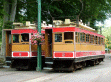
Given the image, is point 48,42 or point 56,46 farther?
point 48,42

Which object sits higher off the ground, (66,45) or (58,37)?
(58,37)

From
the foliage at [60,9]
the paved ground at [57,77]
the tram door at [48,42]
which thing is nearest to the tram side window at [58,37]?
the tram door at [48,42]

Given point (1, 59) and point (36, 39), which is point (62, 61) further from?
point (1, 59)

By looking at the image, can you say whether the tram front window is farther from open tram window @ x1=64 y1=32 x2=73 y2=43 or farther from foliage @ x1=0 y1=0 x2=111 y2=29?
foliage @ x1=0 y1=0 x2=111 y2=29

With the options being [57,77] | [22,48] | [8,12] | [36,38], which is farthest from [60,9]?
[57,77]

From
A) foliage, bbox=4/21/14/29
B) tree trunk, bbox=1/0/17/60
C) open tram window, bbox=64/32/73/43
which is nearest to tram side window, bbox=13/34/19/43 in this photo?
foliage, bbox=4/21/14/29

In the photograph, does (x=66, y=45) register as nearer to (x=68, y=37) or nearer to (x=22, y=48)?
(x=68, y=37)

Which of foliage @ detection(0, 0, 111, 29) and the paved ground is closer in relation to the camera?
the paved ground

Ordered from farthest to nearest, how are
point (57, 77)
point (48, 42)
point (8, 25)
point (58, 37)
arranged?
point (8, 25) → point (48, 42) → point (58, 37) → point (57, 77)

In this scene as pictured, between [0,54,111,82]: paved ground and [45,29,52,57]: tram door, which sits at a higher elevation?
[45,29,52,57]: tram door

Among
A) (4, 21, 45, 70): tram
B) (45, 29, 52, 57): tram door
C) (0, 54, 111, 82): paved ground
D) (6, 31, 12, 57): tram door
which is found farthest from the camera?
(6, 31, 12, 57): tram door

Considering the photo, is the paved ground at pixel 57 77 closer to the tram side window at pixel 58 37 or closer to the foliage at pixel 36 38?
the tram side window at pixel 58 37

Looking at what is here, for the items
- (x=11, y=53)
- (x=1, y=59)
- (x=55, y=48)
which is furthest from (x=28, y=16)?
(x=55, y=48)

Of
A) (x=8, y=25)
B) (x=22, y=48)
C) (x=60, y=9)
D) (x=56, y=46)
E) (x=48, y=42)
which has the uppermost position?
(x=60, y=9)
